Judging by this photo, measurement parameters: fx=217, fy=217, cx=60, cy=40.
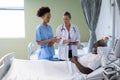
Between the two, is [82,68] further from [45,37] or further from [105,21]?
[105,21]

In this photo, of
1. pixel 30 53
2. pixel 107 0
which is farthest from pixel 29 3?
pixel 107 0

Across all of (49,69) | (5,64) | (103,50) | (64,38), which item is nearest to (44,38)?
(64,38)

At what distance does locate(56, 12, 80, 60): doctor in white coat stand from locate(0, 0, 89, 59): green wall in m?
0.44

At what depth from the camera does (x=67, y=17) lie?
3.21 m

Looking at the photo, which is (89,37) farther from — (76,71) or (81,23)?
(76,71)

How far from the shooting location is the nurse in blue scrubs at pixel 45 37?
9.71 feet

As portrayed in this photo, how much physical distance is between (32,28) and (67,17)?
978mm

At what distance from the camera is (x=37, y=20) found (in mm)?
3957

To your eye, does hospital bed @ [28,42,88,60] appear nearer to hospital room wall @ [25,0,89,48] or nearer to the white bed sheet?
hospital room wall @ [25,0,89,48]

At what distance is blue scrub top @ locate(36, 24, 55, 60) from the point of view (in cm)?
301

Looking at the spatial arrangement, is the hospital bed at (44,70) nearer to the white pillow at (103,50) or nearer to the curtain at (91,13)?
the white pillow at (103,50)

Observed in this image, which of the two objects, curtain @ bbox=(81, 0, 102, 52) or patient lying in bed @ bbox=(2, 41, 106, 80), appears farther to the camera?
curtain @ bbox=(81, 0, 102, 52)

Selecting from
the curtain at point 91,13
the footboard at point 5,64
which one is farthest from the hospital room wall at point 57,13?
the footboard at point 5,64

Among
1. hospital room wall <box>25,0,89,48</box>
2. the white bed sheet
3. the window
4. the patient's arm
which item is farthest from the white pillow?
the window
